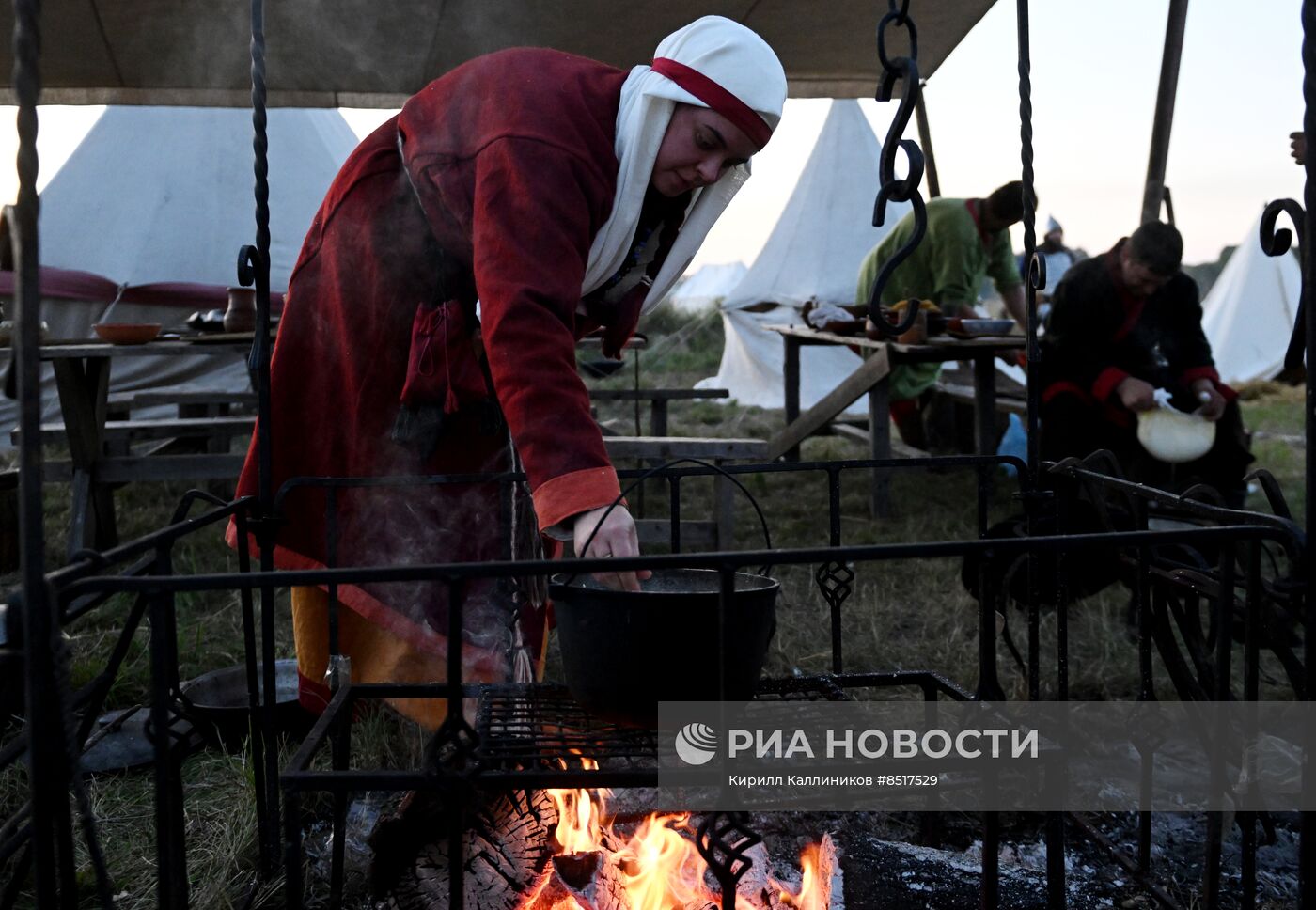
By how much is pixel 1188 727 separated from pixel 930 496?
2.77 meters

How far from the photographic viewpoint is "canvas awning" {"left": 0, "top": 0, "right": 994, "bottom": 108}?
300 centimetres

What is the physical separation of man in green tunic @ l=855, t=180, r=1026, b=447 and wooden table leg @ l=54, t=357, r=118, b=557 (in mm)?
3332

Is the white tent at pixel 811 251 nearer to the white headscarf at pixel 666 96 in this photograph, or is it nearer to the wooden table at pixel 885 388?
the wooden table at pixel 885 388

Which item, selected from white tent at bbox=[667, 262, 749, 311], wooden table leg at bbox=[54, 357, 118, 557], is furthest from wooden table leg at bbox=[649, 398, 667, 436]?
white tent at bbox=[667, 262, 749, 311]

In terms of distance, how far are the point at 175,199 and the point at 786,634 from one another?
685 centimetres

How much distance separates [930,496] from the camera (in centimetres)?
503

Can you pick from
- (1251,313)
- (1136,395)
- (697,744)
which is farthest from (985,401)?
(1251,313)

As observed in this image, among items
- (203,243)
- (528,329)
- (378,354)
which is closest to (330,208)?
(378,354)

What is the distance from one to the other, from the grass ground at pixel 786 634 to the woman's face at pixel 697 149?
872 millimetres

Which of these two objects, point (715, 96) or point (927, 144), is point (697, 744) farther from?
point (927, 144)

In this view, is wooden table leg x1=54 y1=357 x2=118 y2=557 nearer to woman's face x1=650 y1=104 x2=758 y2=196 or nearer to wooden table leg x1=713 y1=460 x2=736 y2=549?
wooden table leg x1=713 y1=460 x2=736 y2=549

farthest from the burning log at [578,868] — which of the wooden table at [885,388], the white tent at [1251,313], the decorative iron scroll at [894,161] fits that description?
the white tent at [1251,313]

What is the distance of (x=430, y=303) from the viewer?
1807 mm

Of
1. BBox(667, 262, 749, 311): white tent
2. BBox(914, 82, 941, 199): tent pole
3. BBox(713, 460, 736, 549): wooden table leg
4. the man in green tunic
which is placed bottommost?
BBox(713, 460, 736, 549): wooden table leg
